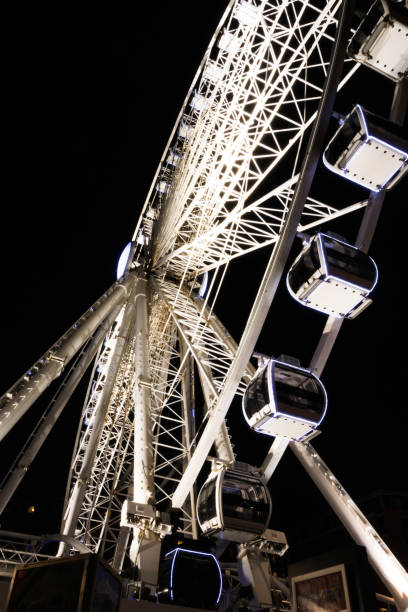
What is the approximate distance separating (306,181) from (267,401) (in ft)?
10.1

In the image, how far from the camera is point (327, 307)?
700 cm

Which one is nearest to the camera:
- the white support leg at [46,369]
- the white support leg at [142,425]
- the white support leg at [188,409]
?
the white support leg at [142,425]

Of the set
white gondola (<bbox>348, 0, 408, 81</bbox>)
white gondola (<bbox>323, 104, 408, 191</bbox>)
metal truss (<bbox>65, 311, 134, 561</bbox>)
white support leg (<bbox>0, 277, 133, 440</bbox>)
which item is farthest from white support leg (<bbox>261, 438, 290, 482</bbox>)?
metal truss (<bbox>65, 311, 134, 561</bbox>)

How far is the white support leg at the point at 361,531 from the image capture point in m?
7.10

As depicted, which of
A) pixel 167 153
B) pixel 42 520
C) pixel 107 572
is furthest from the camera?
pixel 42 520

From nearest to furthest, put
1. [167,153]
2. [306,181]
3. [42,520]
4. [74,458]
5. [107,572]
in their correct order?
[107,572]
[306,181]
[167,153]
[74,458]
[42,520]

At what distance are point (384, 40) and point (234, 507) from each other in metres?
6.63

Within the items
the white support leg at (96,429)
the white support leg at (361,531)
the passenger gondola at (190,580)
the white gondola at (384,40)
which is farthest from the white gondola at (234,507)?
the white gondola at (384,40)

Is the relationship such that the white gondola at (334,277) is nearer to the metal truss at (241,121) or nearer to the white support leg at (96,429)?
the metal truss at (241,121)

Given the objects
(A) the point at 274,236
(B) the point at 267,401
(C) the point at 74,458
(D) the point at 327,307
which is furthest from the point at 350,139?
(C) the point at 74,458

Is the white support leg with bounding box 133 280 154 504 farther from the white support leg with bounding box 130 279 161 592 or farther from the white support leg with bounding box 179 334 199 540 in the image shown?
the white support leg with bounding box 179 334 199 540

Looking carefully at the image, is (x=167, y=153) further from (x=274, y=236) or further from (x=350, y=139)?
(x=350, y=139)

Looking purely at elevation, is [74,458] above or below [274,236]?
below

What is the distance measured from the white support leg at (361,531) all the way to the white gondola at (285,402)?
1913 mm
